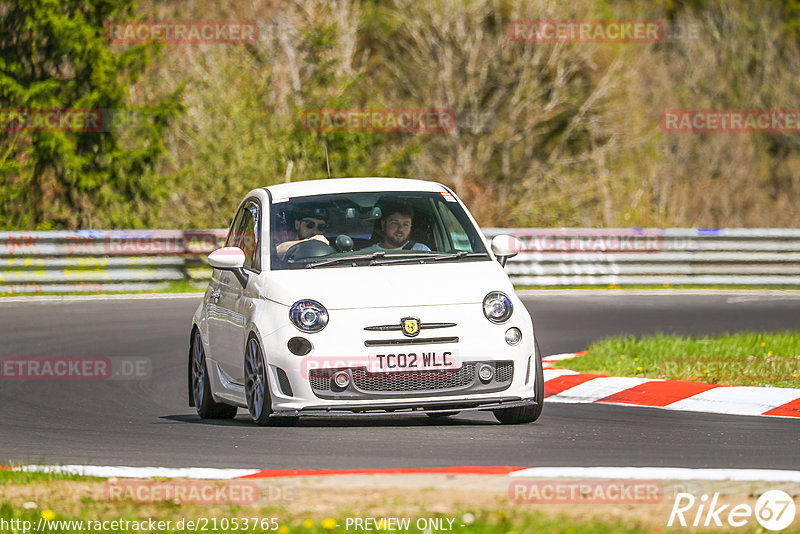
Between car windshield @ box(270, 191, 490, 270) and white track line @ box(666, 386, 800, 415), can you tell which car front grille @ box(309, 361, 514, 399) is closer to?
car windshield @ box(270, 191, 490, 270)

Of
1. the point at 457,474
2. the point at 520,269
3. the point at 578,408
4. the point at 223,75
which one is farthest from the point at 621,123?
the point at 457,474

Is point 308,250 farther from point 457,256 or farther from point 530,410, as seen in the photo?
point 530,410

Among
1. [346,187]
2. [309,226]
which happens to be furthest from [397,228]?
[309,226]

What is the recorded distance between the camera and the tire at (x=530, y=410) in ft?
30.8

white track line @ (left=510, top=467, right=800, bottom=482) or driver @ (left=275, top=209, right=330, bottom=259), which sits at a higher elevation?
driver @ (left=275, top=209, right=330, bottom=259)

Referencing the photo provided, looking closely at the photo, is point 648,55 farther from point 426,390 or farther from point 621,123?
point 426,390

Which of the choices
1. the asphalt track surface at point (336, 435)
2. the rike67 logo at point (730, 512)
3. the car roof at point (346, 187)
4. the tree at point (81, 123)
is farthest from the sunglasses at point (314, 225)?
the tree at point (81, 123)

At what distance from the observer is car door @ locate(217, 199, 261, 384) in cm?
965

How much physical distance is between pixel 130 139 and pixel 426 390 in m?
20.6

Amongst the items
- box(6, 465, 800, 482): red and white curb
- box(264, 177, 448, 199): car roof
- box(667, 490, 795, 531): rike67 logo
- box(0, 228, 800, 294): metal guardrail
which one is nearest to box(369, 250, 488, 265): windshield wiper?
box(264, 177, 448, 199): car roof

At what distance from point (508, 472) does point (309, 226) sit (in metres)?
3.36

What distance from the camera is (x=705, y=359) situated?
12.7 metres

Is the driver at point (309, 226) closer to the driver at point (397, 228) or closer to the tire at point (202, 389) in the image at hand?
the driver at point (397, 228)

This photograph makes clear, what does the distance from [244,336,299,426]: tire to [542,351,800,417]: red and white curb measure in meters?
2.79
